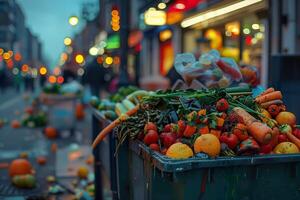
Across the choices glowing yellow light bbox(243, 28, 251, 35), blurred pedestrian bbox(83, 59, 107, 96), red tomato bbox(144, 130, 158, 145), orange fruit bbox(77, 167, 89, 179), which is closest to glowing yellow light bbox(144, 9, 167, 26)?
glowing yellow light bbox(243, 28, 251, 35)

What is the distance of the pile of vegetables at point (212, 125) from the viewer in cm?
317

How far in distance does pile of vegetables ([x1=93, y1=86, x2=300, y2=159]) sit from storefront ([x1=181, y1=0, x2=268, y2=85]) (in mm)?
5800

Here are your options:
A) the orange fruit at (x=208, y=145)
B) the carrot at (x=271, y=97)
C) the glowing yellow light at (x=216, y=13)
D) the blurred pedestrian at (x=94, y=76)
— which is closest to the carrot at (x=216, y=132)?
the orange fruit at (x=208, y=145)

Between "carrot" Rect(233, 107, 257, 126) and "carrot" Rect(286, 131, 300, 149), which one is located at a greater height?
"carrot" Rect(233, 107, 257, 126)

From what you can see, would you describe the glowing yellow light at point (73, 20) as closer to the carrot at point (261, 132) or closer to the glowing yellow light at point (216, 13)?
the glowing yellow light at point (216, 13)

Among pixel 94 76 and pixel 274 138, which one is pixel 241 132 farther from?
pixel 94 76

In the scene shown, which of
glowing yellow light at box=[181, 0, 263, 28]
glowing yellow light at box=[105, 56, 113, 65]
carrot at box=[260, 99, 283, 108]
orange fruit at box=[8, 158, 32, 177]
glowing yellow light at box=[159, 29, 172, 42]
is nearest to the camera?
carrot at box=[260, 99, 283, 108]

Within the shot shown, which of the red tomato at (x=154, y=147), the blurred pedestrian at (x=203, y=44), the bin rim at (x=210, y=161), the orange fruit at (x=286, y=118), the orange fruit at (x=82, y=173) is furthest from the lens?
the blurred pedestrian at (x=203, y=44)

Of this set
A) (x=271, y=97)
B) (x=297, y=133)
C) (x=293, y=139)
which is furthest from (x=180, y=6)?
(x=293, y=139)

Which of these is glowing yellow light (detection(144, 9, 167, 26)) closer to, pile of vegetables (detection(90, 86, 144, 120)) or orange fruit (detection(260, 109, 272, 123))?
pile of vegetables (detection(90, 86, 144, 120))

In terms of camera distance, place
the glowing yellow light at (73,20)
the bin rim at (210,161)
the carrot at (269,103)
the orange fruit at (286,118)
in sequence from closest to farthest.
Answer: the bin rim at (210,161) → the orange fruit at (286,118) → the carrot at (269,103) → the glowing yellow light at (73,20)

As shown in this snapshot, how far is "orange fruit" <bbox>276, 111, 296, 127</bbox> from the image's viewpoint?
369 cm

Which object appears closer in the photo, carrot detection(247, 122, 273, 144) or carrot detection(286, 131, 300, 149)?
carrot detection(247, 122, 273, 144)

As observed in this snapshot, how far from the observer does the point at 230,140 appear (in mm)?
3211
